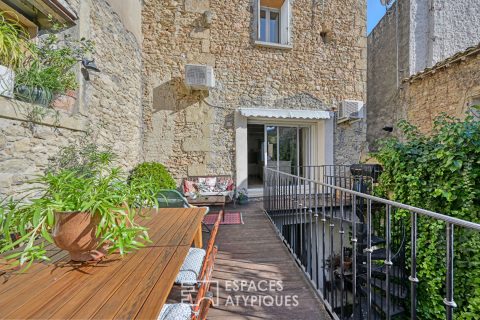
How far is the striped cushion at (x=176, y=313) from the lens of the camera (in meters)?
1.28

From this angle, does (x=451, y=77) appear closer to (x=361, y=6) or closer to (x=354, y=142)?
(x=354, y=142)

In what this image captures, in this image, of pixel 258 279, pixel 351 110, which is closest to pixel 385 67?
pixel 351 110

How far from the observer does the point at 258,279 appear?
95.4 inches

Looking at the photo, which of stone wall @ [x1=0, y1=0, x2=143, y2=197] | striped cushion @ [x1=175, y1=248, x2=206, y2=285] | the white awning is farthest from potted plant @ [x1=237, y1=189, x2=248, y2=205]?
striped cushion @ [x1=175, y1=248, x2=206, y2=285]

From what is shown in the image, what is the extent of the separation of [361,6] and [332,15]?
1.05 meters

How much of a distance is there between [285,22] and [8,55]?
6235 millimetres

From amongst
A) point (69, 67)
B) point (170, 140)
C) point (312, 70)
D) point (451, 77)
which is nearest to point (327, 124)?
point (312, 70)

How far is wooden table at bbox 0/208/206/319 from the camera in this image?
90 cm

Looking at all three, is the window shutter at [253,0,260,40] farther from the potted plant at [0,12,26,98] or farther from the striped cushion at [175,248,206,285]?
the striped cushion at [175,248,206,285]

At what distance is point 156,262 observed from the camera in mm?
1271

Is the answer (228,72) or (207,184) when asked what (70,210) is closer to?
(207,184)

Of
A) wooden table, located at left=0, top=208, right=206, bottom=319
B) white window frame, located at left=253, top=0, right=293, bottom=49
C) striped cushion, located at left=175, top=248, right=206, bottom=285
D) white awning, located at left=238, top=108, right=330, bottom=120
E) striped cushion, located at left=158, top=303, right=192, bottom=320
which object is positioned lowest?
striped cushion, located at left=158, top=303, right=192, bottom=320

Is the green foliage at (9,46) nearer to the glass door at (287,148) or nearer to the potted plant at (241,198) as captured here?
the potted plant at (241,198)

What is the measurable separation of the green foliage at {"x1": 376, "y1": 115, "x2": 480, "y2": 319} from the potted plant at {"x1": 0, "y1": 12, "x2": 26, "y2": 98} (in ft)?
14.5
